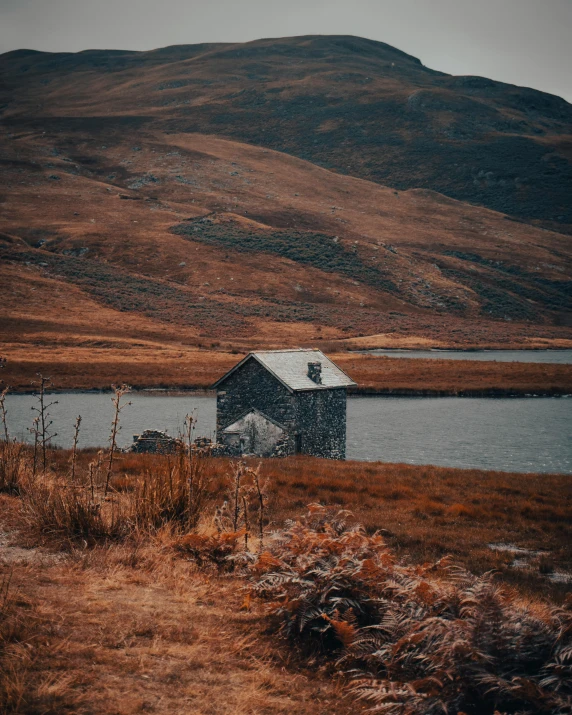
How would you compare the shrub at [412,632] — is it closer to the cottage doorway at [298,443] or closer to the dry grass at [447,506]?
the dry grass at [447,506]

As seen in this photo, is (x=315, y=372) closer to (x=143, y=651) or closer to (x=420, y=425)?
(x=420, y=425)

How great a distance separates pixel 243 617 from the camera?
23.1 ft

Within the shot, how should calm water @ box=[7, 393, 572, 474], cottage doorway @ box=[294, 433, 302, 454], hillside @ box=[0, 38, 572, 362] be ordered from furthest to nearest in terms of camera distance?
hillside @ box=[0, 38, 572, 362] → calm water @ box=[7, 393, 572, 474] → cottage doorway @ box=[294, 433, 302, 454]

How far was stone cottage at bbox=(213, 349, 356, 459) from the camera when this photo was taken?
3156cm

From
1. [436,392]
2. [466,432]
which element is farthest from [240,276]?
[466,432]

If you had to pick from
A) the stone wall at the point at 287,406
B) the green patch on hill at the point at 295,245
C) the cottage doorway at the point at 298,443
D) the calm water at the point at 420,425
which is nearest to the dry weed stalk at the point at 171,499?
the stone wall at the point at 287,406

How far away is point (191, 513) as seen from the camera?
9945 mm

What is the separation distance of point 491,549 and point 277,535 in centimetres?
876

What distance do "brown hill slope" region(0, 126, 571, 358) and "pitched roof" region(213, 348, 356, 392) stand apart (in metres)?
59.0

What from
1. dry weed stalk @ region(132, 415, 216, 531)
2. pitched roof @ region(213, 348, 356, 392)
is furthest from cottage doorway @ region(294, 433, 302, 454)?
dry weed stalk @ region(132, 415, 216, 531)

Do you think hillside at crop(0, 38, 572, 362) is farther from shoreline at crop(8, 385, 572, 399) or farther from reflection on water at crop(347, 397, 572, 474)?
reflection on water at crop(347, 397, 572, 474)

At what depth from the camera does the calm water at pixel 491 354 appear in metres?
94.2

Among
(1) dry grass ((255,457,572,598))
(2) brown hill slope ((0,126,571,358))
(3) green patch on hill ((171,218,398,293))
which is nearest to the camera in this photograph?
(1) dry grass ((255,457,572,598))

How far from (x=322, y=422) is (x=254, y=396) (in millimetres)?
3526
